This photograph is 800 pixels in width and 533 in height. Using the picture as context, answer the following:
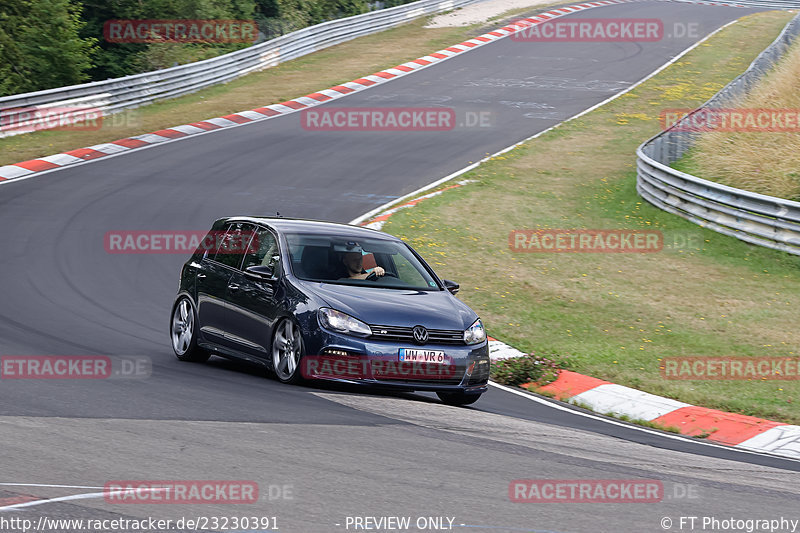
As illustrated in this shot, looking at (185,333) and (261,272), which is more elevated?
(261,272)

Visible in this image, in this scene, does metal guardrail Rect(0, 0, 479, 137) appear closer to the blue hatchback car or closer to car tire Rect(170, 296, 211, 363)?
car tire Rect(170, 296, 211, 363)

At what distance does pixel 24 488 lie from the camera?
19.2 ft

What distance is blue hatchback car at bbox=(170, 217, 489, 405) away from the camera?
9516 mm

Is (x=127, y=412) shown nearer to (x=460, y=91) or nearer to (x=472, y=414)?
(x=472, y=414)

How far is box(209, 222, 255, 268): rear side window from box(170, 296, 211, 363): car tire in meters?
0.62

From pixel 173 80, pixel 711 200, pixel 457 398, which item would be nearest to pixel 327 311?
pixel 457 398

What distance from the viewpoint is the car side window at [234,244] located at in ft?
36.9

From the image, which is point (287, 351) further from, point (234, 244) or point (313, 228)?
point (234, 244)

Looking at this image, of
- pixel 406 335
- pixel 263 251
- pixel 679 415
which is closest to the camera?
pixel 406 335

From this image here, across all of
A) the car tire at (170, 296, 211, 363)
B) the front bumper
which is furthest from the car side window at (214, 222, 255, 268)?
the front bumper

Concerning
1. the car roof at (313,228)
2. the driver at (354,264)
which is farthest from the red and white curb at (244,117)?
the driver at (354,264)

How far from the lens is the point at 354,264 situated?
1058 centimetres

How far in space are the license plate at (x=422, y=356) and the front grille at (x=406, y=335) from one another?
0.28ft

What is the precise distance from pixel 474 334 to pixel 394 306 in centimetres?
81
